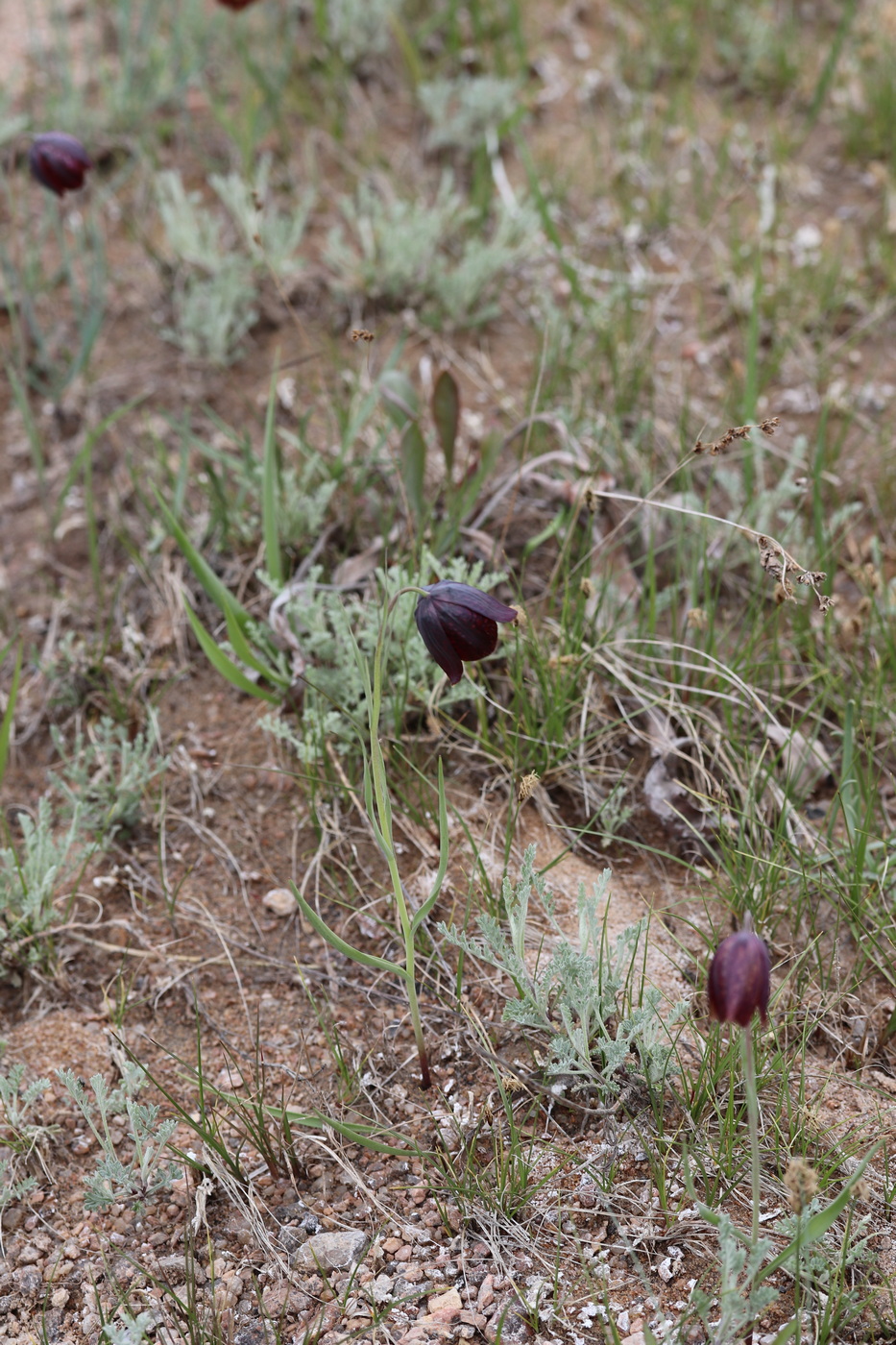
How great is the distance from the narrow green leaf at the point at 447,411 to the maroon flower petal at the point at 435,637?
0.99 meters

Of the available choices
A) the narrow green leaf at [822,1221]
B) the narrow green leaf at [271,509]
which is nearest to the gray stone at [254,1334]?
the narrow green leaf at [822,1221]

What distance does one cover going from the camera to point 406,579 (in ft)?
7.41

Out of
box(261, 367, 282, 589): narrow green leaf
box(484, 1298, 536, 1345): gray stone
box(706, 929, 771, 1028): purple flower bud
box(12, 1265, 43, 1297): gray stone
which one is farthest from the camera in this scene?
box(261, 367, 282, 589): narrow green leaf

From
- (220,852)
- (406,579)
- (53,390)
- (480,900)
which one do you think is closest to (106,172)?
(53,390)

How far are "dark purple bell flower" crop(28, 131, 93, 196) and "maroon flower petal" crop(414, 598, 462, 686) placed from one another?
169cm

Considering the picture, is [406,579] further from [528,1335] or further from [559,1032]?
[528,1335]

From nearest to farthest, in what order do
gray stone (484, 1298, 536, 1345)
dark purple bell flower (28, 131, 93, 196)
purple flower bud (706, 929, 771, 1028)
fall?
purple flower bud (706, 929, 771, 1028), gray stone (484, 1298, 536, 1345), dark purple bell flower (28, 131, 93, 196)

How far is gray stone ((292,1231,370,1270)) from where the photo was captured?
1615 mm

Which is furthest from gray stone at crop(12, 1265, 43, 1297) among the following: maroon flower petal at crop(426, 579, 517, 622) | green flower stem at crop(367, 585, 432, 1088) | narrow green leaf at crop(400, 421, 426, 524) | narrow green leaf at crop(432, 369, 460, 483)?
narrow green leaf at crop(432, 369, 460, 483)

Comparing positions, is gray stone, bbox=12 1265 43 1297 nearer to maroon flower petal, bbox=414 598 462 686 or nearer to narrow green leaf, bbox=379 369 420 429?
maroon flower petal, bbox=414 598 462 686

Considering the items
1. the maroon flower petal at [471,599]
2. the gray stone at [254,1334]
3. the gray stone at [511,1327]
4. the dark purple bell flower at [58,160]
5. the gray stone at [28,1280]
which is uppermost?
the dark purple bell flower at [58,160]

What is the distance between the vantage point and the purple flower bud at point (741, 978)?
129 cm

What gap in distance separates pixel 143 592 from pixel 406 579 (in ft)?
2.50

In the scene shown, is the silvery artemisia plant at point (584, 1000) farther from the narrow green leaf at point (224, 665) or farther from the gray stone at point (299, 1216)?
the narrow green leaf at point (224, 665)
